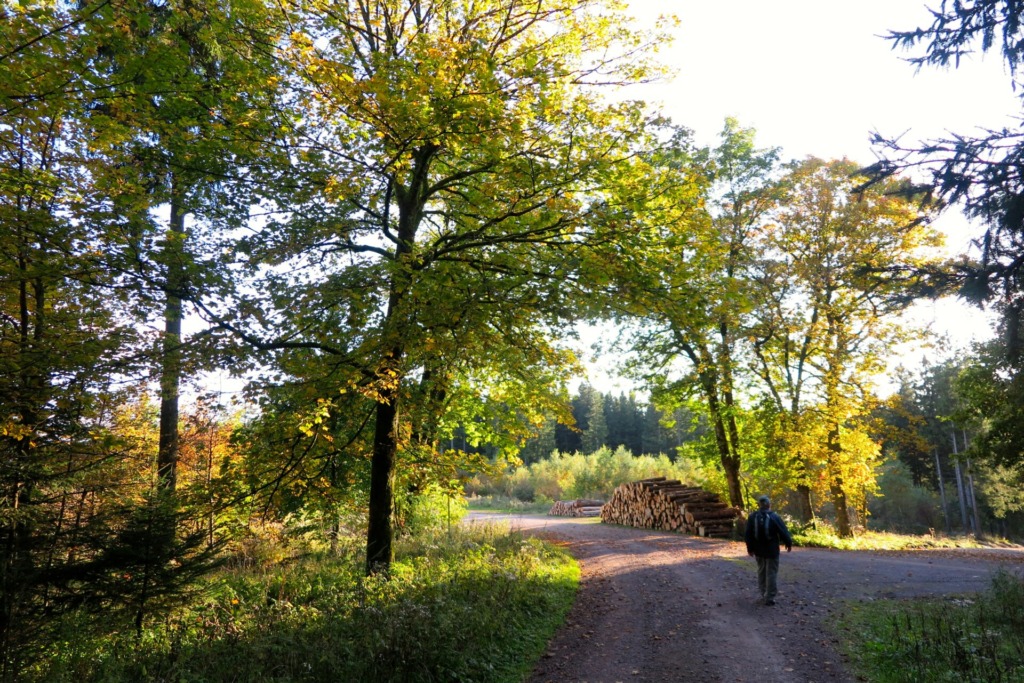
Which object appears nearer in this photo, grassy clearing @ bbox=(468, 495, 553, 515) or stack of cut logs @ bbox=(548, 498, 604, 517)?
stack of cut logs @ bbox=(548, 498, 604, 517)

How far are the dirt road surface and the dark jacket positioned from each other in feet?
2.82

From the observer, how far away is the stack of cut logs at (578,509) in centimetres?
3350

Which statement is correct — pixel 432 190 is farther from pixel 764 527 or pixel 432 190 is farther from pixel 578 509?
pixel 578 509

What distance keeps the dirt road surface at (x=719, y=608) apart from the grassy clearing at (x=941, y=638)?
1.22ft

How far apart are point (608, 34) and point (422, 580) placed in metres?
10.1

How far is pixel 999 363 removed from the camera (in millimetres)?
9555

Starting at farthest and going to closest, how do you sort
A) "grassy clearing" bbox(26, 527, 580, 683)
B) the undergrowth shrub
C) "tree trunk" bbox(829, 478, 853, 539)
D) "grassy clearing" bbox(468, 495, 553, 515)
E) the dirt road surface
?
the undergrowth shrub < "grassy clearing" bbox(468, 495, 553, 515) < "tree trunk" bbox(829, 478, 853, 539) < the dirt road surface < "grassy clearing" bbox(26, 527, 580, 683)

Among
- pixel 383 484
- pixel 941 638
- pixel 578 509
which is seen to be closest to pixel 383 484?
pixel 383 484

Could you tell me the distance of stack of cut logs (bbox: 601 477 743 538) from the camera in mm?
19530

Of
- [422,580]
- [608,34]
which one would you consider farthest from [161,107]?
[422,580]

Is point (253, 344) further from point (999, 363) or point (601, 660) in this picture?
point (999, 363)

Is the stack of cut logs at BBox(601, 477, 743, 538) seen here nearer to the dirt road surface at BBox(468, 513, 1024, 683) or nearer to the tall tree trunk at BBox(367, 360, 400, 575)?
the dirt road surface at BBox(468, 513, 1024, 683)

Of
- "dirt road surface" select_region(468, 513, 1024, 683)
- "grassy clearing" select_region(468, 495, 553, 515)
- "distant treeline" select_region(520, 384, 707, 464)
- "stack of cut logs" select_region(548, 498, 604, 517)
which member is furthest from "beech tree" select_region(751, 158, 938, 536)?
"distant treeline" select_region(520, 384, 707, 464)

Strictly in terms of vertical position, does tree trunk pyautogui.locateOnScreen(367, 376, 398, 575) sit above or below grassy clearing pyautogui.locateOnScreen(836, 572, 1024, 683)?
above
